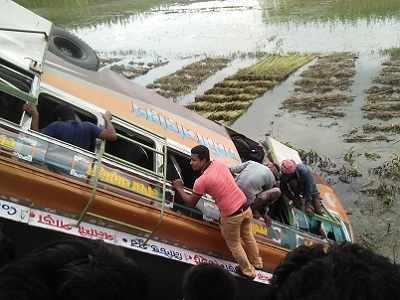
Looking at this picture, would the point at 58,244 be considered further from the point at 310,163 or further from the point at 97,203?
the point at 310,163

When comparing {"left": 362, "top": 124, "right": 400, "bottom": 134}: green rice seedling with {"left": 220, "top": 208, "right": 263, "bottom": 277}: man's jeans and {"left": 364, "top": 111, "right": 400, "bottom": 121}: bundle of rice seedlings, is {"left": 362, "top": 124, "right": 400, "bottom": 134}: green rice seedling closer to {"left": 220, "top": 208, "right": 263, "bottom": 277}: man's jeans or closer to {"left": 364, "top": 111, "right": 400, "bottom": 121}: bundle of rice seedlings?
{"left": 364, "top": 111, "right": 400, "bottom": 121}: bundle of rice seedlings

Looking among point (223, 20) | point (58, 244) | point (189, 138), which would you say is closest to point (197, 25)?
point (223, 20)

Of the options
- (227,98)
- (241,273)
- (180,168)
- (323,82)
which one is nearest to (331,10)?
(323,82)

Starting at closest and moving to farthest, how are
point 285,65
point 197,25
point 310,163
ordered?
point 310,163
point 285,65
point 197,25

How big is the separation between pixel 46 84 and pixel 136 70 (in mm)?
16556

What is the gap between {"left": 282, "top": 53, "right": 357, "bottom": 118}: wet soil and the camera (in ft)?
51.3

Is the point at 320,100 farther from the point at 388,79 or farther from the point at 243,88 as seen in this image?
the point at 388,79

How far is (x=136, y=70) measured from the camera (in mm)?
21953

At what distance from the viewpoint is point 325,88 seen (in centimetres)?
1755

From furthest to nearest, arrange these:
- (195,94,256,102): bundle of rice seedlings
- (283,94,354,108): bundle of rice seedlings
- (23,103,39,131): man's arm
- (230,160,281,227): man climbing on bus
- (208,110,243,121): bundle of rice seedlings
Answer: (195,94,256,102): bundle of rice seedlings
(283,94,354,108): bundle of rice seedlings
(208,110,243,121): bundle of rice seedlings
(230,160,281,227): man climbing on bus
(23,103,39,131): man's arm

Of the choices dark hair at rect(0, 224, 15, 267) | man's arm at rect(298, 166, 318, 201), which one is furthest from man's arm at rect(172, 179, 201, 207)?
dark hair at rect(0, 224, 15, 267)

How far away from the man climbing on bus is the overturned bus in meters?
0.23

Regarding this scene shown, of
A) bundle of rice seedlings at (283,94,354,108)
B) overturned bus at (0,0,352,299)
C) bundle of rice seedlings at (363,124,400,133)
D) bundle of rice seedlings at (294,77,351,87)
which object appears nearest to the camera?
overturned bus at (0,0,352,299)

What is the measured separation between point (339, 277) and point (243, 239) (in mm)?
3590
